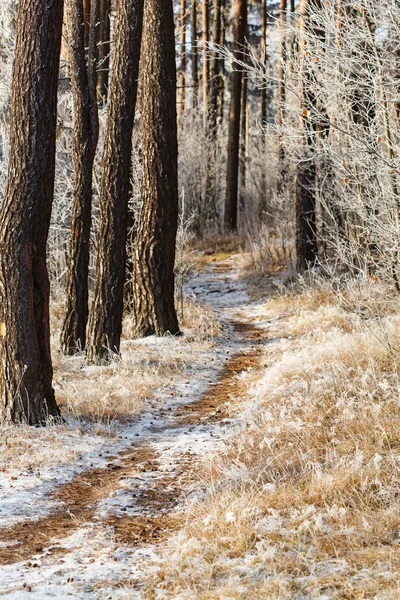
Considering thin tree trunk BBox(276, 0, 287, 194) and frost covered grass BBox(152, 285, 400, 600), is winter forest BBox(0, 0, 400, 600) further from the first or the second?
thin tree trunk BBox(276, 0, 287, 194)

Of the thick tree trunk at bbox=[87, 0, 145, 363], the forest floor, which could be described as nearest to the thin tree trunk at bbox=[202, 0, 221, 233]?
the thick tree trunk at bbox=[87, 0, 145, 363]

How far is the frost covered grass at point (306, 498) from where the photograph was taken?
11.8ft

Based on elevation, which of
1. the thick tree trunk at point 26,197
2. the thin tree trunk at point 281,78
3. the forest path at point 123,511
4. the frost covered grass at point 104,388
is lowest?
the forest path at point 123,511

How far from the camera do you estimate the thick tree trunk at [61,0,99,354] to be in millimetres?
9570

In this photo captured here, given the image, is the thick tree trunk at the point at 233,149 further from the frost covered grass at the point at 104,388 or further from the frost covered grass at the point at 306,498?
the frost covered grass at the point at 306,498

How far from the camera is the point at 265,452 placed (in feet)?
17.4

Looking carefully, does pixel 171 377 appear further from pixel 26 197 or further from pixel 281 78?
pixel 281 78

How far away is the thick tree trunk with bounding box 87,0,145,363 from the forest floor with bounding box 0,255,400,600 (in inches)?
21.5

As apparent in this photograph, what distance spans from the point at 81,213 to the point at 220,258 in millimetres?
10085

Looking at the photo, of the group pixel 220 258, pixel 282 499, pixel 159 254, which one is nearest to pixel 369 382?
pixel 282 499

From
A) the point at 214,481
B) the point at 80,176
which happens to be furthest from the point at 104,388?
the point at 80,176

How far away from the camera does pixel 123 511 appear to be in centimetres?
480

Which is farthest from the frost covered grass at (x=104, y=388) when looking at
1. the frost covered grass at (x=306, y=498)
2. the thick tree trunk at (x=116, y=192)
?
the frost covered grass at (x=306, y=498)

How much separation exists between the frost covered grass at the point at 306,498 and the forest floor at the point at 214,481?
0.01m
